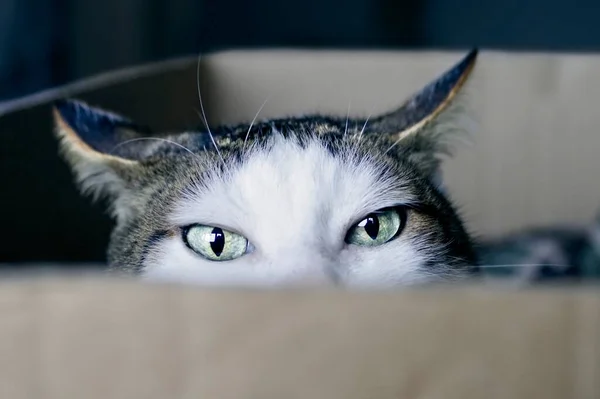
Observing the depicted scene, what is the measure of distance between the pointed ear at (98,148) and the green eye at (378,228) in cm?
23

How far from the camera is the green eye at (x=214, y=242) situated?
0.61m

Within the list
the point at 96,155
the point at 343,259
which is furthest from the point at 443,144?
the point at 96,155

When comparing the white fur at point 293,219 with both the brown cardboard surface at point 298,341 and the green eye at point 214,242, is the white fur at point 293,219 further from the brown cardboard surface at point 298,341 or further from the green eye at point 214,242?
the brown cardboard surface at point 298,341

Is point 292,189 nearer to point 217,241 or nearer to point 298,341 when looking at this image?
point 217,241

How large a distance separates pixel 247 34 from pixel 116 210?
1.04 metres

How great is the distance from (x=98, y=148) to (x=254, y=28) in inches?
42.8

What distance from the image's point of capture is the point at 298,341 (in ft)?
1.13

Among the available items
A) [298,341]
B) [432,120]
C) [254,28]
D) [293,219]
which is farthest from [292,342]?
[254,28]

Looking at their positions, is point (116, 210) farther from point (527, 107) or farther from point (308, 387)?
point (527, 107)

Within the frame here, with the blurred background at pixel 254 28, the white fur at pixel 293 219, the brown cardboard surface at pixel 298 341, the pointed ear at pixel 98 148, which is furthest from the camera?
the blurred background at pixel 254 28

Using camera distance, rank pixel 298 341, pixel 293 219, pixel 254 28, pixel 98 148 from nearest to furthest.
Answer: pixel 298 341
pixel 293 219
pixel 98 148
pixel 254 28

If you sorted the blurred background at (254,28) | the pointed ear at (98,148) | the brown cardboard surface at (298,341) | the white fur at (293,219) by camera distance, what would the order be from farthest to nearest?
the blurred background at (254,28)
the pointed ear at (98,148)
the white fur at (293,219)
the brown cardboard surface at (298,341)

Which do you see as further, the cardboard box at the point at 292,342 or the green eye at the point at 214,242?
the green eye at the point at 214,242

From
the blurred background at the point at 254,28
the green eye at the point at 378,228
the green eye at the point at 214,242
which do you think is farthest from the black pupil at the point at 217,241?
the blurred background at the point at 254,28
